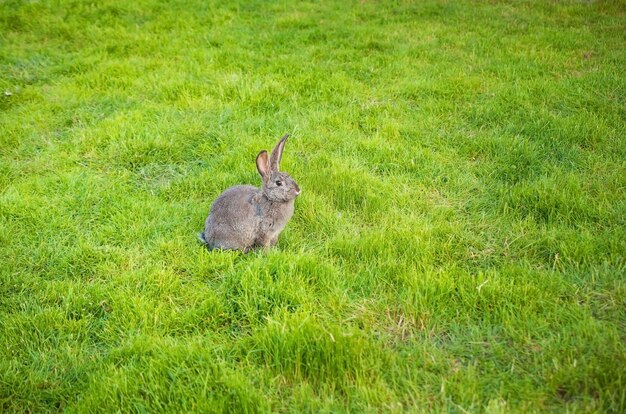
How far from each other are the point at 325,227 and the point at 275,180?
71cm

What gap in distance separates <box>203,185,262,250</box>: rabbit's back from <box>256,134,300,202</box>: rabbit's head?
6.3 inches

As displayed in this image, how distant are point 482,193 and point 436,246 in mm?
1196

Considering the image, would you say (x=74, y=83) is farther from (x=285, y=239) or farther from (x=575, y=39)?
(x=575, y=39)

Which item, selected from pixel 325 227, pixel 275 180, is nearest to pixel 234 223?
pixel 275 180

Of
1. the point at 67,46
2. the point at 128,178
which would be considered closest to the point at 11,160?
the point at 128,178

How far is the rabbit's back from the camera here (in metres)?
4.23

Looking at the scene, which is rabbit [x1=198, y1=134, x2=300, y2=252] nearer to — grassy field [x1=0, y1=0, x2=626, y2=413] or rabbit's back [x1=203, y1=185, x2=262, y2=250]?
rabbit's back [x1=203, y1=185, x2=262, y2=250]

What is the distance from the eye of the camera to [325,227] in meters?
4.64

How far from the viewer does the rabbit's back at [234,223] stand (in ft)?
13.9

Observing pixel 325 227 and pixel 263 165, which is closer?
pixel 263 165

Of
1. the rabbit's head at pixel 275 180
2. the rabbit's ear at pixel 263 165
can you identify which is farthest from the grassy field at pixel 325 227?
the rabbit's ear at pixel 263 165

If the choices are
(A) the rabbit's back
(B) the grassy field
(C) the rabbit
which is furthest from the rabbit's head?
(B) the grassy field

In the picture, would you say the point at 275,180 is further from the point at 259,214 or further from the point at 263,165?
the point at 259,214

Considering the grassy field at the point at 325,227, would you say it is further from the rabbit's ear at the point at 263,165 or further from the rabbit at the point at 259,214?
the rabbit's ear at the point at 263,165
